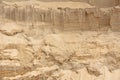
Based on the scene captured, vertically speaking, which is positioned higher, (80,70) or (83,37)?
(83,37)

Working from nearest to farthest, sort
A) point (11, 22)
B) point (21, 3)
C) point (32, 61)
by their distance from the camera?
1. point (32, 61)
2. point (11, 22)
3. point (21, 3)

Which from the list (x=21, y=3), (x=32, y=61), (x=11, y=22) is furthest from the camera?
(x=21, y=3)

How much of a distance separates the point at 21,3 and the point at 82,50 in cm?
301

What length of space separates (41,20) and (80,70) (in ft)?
7.48

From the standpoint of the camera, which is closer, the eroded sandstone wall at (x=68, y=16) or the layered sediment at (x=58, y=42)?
the layered sediment at (x=58, y=42)

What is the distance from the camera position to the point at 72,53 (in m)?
10.6

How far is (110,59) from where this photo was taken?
1067cm

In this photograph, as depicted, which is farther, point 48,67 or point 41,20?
point 41,20

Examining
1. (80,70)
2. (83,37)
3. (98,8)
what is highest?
(98,8)

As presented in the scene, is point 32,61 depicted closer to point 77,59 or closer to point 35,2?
point 77,59

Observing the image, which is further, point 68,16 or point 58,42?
point 68,16

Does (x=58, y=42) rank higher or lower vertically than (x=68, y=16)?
lower

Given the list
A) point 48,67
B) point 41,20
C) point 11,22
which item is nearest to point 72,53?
point 48,67

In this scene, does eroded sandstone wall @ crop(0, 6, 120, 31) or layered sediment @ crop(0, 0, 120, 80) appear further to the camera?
eroded sandstone wall @ crop(0, 6, 120, 31)
